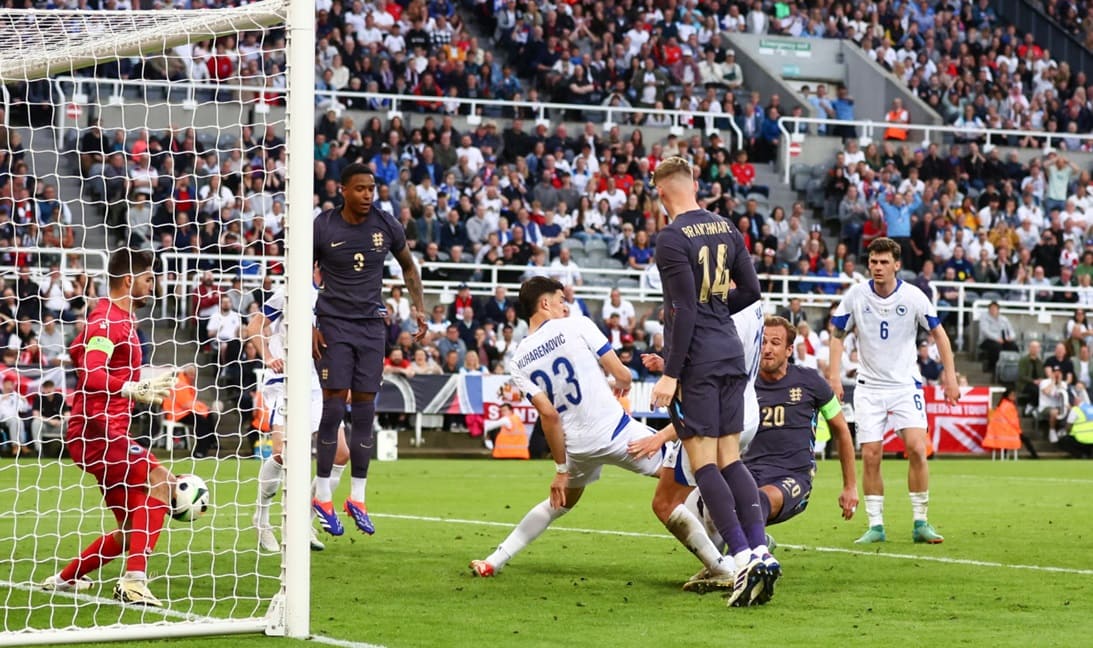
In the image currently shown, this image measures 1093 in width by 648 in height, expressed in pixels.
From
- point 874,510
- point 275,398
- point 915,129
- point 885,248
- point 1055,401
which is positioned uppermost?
point 915,129

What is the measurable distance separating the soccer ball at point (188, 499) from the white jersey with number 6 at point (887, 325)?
537cm

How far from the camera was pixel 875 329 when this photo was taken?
11711 millimetres

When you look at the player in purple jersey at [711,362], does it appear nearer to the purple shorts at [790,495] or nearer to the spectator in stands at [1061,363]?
the purple shorts at [790,495]

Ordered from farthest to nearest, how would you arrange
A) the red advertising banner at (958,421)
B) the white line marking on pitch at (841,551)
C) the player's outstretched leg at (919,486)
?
the red advertising banner at (958,421) < the player's outstretched leg at (919,486) < the white line marking on pitch at (841,551)

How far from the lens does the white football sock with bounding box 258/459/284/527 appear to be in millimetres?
9555

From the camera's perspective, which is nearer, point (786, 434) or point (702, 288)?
point (702, 288)

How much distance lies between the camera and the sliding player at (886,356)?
11.5m

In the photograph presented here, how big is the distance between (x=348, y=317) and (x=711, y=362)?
10.5ft

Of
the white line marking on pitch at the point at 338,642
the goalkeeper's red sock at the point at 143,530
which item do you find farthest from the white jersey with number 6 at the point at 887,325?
the white line marking on pitch at the point at 338,642

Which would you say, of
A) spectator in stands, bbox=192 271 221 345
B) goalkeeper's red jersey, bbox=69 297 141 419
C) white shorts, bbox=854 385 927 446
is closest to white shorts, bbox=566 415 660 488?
goalkeeper's red jersey, bbox=69 297 141 419

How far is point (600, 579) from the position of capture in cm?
889

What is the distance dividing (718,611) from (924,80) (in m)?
30.1

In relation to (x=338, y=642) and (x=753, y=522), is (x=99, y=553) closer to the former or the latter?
(x=338, y=642)

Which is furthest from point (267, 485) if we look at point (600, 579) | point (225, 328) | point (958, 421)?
point (958, 421)
